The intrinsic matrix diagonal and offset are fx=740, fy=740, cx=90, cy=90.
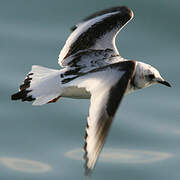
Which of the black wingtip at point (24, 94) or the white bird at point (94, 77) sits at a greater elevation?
the white bird at point (94, 77)

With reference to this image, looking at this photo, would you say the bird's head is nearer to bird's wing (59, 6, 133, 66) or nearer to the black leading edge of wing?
bird's wing (59, 6, 133, 66)

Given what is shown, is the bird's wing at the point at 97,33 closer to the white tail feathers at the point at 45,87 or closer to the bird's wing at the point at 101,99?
the white tail feathers at the point at 45,87

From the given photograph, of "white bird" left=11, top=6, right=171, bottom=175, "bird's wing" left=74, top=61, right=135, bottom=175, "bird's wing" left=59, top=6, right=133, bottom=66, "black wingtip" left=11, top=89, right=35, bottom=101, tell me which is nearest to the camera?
"bird's wing" left=74, top=61, right=135, bottom=175

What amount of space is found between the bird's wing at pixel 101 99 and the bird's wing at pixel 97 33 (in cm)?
85

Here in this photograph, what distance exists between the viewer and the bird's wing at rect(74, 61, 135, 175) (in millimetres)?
5180

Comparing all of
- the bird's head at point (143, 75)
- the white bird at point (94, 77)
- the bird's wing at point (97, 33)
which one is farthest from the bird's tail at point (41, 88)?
the bird's head at point (143, 75)

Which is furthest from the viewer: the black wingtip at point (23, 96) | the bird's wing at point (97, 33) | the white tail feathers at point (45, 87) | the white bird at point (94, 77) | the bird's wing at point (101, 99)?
the bird's wing at point (97, 33)

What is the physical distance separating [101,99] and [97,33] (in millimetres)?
1585

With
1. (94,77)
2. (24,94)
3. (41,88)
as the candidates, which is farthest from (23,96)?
(94,77)

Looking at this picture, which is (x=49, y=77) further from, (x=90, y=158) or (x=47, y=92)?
(x=90, y=158)

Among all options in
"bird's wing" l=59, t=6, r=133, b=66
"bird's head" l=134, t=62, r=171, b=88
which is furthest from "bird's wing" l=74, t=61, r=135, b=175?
"bird's wing" l=59, t=6, r=133, b=66

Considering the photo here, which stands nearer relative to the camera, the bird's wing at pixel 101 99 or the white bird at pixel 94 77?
the bird's wing at pixel 101 99

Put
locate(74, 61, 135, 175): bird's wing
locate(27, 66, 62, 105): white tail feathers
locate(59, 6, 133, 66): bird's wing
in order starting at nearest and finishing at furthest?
1. locate(74, 61, 135, 175): bird's wing
2. locate(27, 66, 62, 105): white tail feathers
3. locate(59, 6, 133, 66): bird's wing

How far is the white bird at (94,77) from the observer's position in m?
5.37
